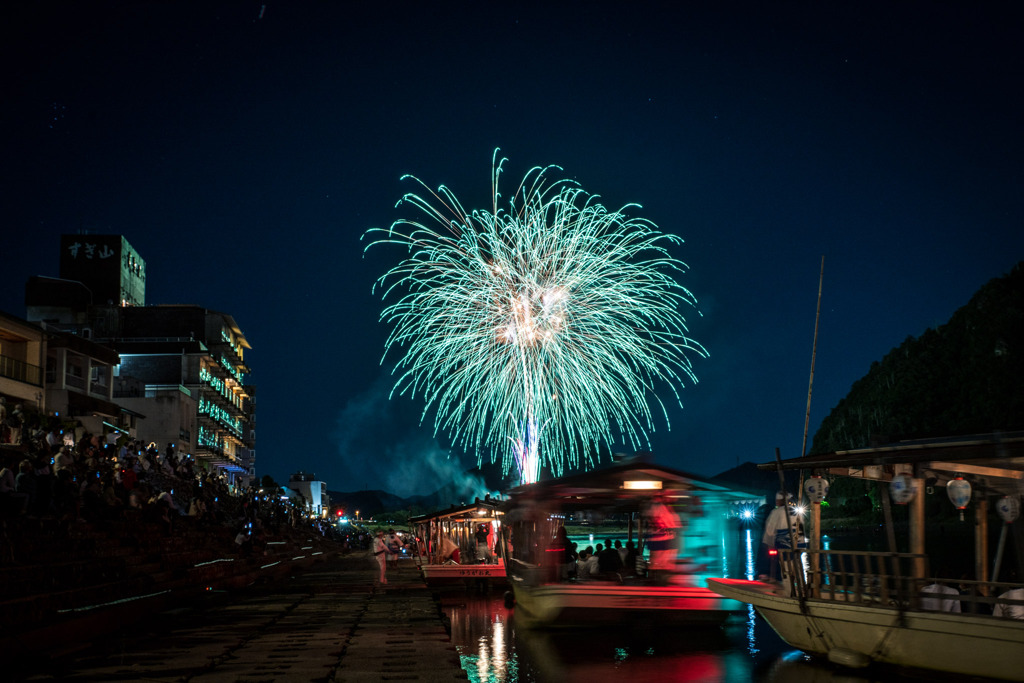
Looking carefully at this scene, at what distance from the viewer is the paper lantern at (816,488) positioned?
569 inches

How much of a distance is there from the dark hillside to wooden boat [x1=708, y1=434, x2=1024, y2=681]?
3762cm

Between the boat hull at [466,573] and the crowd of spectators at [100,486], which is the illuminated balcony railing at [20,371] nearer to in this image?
the crowd of spectators at [100,486]

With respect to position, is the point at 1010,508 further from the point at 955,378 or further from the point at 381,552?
the point at 955,378

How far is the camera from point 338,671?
11.8 metres

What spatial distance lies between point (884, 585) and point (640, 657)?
432cm

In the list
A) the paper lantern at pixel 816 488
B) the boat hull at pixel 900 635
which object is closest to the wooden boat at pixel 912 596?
the boat hull at pixel 900 635

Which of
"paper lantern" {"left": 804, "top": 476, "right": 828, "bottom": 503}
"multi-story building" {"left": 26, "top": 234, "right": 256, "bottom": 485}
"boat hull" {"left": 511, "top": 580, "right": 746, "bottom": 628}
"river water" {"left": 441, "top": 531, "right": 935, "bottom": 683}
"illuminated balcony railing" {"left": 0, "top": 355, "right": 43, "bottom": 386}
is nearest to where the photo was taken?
"river water" {"left": 441, "top": 531, "right": 935, "bottom": 683}

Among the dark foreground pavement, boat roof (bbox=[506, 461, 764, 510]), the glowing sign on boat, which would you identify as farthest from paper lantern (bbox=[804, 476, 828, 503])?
the dark foreground pavement

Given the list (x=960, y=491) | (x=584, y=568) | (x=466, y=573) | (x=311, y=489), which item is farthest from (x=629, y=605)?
(x=311, y=489)

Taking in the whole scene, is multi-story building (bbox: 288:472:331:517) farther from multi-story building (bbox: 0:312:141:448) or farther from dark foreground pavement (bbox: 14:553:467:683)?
dark foreground pavement (bbox: 14:553:467:683)

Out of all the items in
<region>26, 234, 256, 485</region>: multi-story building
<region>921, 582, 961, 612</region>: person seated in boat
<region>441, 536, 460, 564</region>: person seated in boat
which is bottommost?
<region>441, 536, 460, 564</region>: person seated in boat

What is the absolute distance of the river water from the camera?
13.5 metres

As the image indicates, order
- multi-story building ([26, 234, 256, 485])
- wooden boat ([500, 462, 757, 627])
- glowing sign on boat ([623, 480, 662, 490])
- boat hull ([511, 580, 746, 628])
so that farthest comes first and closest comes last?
multi-story building ([26, 234, 256, 485])
glowing sign on boat ([623, 480, 662, 490])
wooden boat ([500, 462, 757, 627])
boat hull ([511, 580, 746, 628])

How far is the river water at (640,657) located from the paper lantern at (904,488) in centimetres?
239
